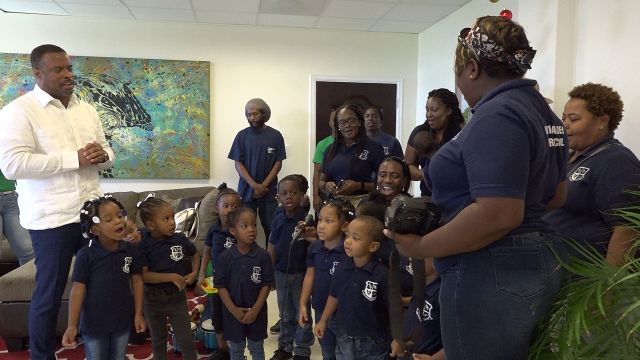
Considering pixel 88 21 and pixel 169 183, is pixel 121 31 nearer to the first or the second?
pixel 88 21

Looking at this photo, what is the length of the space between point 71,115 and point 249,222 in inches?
40.5

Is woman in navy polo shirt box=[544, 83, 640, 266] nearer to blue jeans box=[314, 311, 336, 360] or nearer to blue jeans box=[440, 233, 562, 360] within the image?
blue jeans box=[440, 233, 562, 360]

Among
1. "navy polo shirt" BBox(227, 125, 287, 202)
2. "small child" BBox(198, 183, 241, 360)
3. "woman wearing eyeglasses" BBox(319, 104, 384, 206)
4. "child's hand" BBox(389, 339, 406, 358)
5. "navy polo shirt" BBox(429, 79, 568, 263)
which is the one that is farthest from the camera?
"navy polo shirt" BBox(227, 125, 287, 202)

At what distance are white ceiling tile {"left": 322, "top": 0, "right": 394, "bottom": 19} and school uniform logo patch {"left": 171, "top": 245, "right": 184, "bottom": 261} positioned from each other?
308cm

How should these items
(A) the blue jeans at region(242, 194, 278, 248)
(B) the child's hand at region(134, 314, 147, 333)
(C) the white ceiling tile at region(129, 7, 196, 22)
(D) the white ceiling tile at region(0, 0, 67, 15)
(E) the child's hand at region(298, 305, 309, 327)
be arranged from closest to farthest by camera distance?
(B) the child's hand at region(134, 314, 147, 333), (E) the child's hand at region(298, 305, 309, 327), (A) the blue jeans at region(242, 194, 278, 248), (D) the white ceiling tile at region(0, 0, 67, 15), (C) the white ceiling tile at region(129, 7, 196, 22)

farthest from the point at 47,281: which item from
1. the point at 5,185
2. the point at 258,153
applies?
the point at 258,153

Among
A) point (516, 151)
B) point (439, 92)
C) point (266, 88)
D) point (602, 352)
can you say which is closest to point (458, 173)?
point (516, 151)

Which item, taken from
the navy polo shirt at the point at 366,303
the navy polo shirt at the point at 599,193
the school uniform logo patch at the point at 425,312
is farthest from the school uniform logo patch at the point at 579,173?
the navy polo shirt at the point at 366,303

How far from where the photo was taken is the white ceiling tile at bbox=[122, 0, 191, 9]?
4582 mm

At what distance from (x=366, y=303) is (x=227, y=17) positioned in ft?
13.3

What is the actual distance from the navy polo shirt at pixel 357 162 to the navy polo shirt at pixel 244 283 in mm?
973

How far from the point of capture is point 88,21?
5188mm

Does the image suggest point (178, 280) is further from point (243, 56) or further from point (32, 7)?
point (32, 7)

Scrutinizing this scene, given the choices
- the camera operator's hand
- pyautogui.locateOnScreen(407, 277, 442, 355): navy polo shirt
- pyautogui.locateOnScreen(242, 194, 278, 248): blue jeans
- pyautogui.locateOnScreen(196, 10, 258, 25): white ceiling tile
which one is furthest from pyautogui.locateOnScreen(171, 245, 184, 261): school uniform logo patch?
pyautogui.locateOnScreen(196, 10, 258, 25): white ceiling tile
